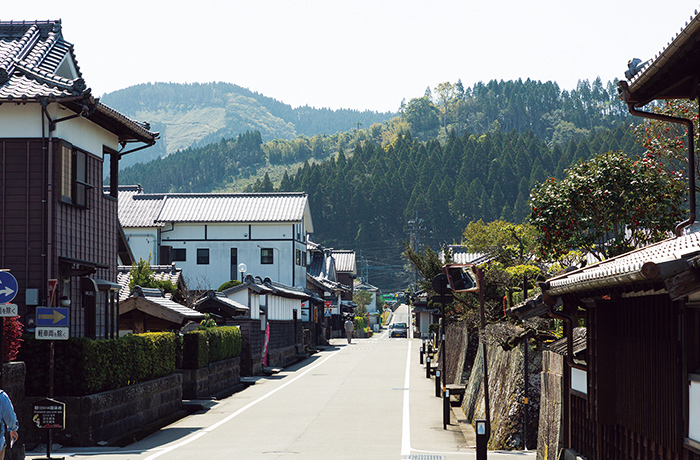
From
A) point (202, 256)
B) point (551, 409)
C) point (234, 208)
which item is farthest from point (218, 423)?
point (234, 208)

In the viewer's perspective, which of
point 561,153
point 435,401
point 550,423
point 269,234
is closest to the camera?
point 550,423

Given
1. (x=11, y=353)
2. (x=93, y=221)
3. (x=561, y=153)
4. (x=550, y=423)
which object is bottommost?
(x=550, y=423)

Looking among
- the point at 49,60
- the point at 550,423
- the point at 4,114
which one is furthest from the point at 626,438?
the point at 49,60

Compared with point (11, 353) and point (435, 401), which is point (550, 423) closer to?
point (11, 353)

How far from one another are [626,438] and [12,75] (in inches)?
556

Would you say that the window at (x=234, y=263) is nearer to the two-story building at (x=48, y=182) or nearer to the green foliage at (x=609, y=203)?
the two-story building at (x=48, y=182)

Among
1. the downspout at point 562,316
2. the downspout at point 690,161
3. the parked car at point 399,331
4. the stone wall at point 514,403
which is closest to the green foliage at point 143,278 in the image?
the stone wall at point 514,403

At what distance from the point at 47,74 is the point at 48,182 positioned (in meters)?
2.70

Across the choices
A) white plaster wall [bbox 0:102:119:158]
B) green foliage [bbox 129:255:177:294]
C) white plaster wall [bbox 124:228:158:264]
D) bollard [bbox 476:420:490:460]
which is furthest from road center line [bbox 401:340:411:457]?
white plaster wall [bbox 124:228:158:264]

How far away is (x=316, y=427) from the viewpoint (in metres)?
17.2

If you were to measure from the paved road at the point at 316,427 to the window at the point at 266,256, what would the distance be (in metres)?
22.5

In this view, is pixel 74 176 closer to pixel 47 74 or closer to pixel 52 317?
pixel 47 74

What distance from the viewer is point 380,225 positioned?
450 feet

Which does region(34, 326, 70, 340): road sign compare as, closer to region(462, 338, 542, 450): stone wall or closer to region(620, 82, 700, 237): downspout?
region(462, 338, 542, 450): stone wall
